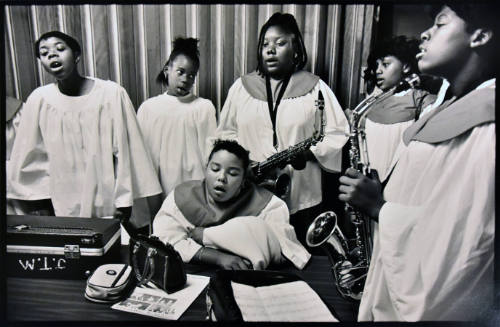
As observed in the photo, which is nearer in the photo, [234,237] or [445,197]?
[445,197]

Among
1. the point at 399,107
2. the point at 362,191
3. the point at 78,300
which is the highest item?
the point at 399,107

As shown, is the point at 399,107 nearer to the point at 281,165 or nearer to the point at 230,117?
the point at 281,165

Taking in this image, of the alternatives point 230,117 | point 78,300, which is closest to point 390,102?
point 230,117

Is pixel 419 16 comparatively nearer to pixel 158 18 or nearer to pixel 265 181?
pixel 265 181

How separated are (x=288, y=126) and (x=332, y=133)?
7.3 inches

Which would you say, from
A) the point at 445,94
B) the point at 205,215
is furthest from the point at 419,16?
the point at 205,215

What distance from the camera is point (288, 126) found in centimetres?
163

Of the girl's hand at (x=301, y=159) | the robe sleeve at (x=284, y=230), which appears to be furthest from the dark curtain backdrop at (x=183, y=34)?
the robe sleeve at (x=284, y=230)

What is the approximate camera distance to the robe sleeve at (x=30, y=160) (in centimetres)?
168

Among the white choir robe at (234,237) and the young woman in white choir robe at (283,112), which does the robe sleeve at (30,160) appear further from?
the young woman in white choir robe at (283,112)

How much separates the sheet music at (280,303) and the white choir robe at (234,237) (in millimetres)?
112

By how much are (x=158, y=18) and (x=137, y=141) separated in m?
0.51

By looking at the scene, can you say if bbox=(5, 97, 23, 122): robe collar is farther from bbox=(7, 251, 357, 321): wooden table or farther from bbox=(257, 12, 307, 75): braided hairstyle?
bbox=(257, 12, 307, 75): braided hairstyle

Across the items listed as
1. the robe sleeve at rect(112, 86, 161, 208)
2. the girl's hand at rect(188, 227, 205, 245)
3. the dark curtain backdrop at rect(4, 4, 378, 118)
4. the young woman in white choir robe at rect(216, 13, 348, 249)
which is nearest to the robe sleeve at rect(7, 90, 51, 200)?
the dark curtain backdrop at rect(4, 4, 378, 118)
